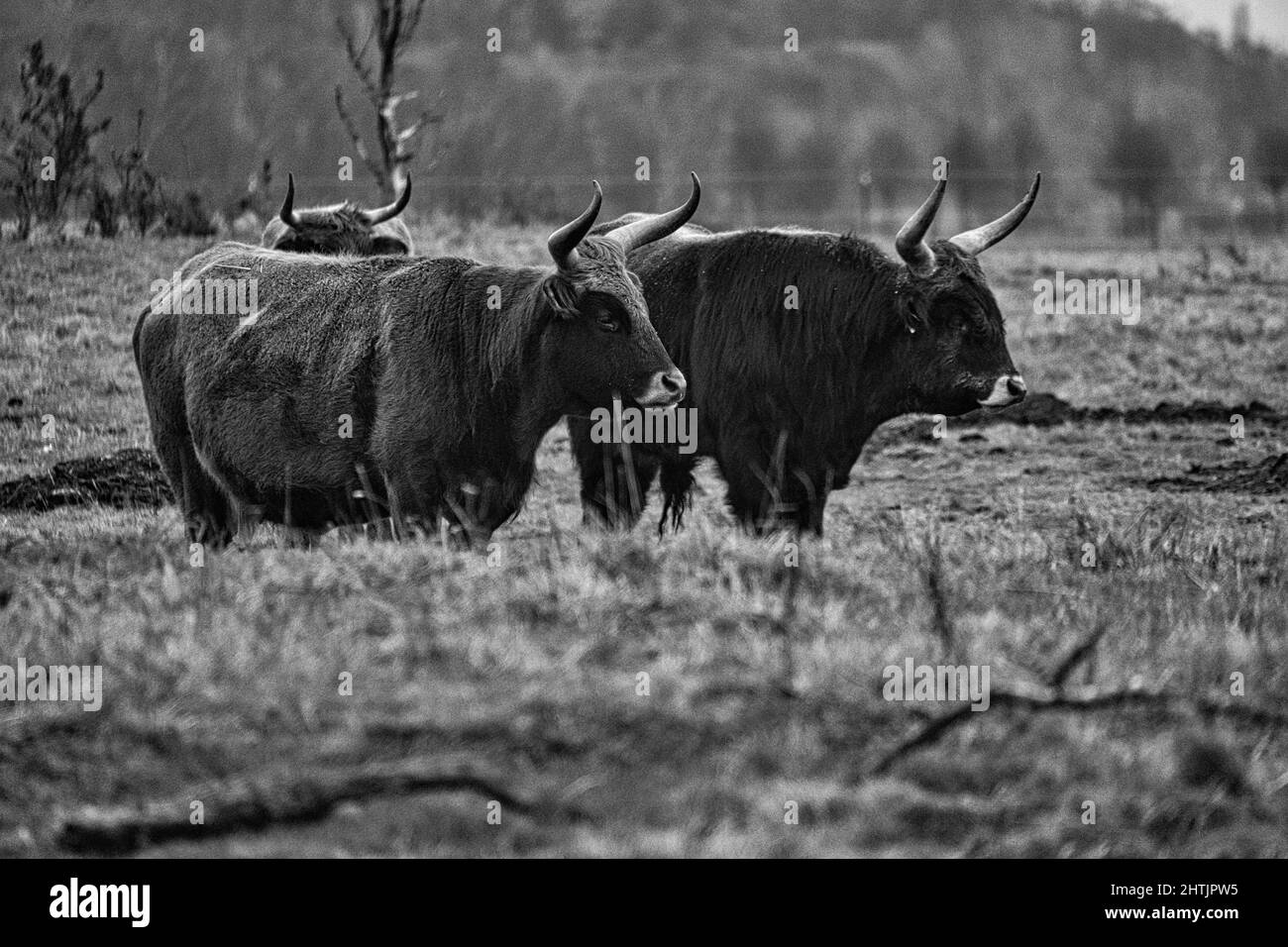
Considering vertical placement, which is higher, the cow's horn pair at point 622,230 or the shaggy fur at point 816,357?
the cow's horn pair at point 622,230

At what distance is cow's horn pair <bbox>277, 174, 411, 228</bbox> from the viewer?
11203mm

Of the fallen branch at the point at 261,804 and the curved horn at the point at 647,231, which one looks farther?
the curved horn at the point at 647,231

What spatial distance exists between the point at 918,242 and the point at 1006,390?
817 mm

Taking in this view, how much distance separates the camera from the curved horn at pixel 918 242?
9133 millimetres

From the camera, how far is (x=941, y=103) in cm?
10219

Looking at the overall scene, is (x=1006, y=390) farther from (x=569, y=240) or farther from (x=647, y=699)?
(x=647, y=699)

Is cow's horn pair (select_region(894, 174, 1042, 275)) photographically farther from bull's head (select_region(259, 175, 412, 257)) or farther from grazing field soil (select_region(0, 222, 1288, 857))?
bull's head (select_region(259, 175, 412, 257))

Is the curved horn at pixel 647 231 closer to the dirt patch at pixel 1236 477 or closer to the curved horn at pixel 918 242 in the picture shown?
the curved horn at pixel 918 242

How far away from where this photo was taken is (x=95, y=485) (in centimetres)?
1209

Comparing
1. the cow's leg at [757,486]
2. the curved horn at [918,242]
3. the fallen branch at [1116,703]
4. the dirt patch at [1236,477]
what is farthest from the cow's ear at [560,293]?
the dirt patch at [1236,477]

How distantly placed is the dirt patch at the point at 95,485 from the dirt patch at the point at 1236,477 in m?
6.39

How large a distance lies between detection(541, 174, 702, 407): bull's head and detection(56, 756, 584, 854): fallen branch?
3382mm

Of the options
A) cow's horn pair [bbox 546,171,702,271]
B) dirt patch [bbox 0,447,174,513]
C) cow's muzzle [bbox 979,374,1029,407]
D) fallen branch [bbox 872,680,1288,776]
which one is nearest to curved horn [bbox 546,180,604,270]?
cow's horn pair [bbox 546,171,702,271]

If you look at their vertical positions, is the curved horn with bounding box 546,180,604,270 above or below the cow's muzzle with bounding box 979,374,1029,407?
above
